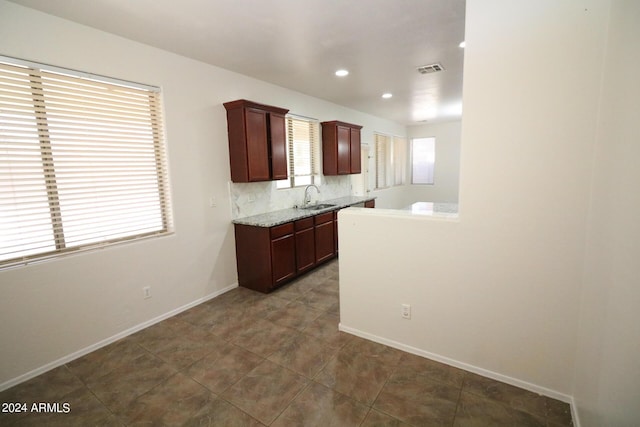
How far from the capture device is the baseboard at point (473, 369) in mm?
1856

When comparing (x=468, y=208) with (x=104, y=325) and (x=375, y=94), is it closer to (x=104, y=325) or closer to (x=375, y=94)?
(x=104, y=325)

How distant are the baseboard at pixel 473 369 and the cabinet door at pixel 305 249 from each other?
1420mm

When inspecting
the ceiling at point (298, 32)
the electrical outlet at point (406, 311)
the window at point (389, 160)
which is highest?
the ceiling at point (298, 32)

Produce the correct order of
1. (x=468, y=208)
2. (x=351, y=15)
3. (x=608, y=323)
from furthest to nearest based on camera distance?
(x=351, y=15) < (x=468, y=208) < (x=608, y=323)

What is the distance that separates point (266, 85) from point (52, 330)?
3514 millimetres

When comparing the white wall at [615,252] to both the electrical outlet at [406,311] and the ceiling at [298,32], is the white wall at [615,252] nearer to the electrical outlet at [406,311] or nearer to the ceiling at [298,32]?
the electrical outlet at [406,311]

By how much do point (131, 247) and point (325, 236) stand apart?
2573mm

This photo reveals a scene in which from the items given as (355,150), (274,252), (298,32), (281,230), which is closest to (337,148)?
(355,150)

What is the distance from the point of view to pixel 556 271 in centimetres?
178

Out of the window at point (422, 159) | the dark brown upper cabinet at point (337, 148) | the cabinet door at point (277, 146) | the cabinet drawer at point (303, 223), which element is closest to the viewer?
the cabinet door at point (277, 146)

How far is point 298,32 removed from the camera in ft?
8.55

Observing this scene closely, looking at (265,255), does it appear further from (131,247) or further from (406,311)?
(406,311)

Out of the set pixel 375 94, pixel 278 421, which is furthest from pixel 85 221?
pixel 375 94

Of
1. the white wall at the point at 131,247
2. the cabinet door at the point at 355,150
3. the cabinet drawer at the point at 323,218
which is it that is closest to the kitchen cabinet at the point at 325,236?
the cabinet drawer at the point at 323,218
